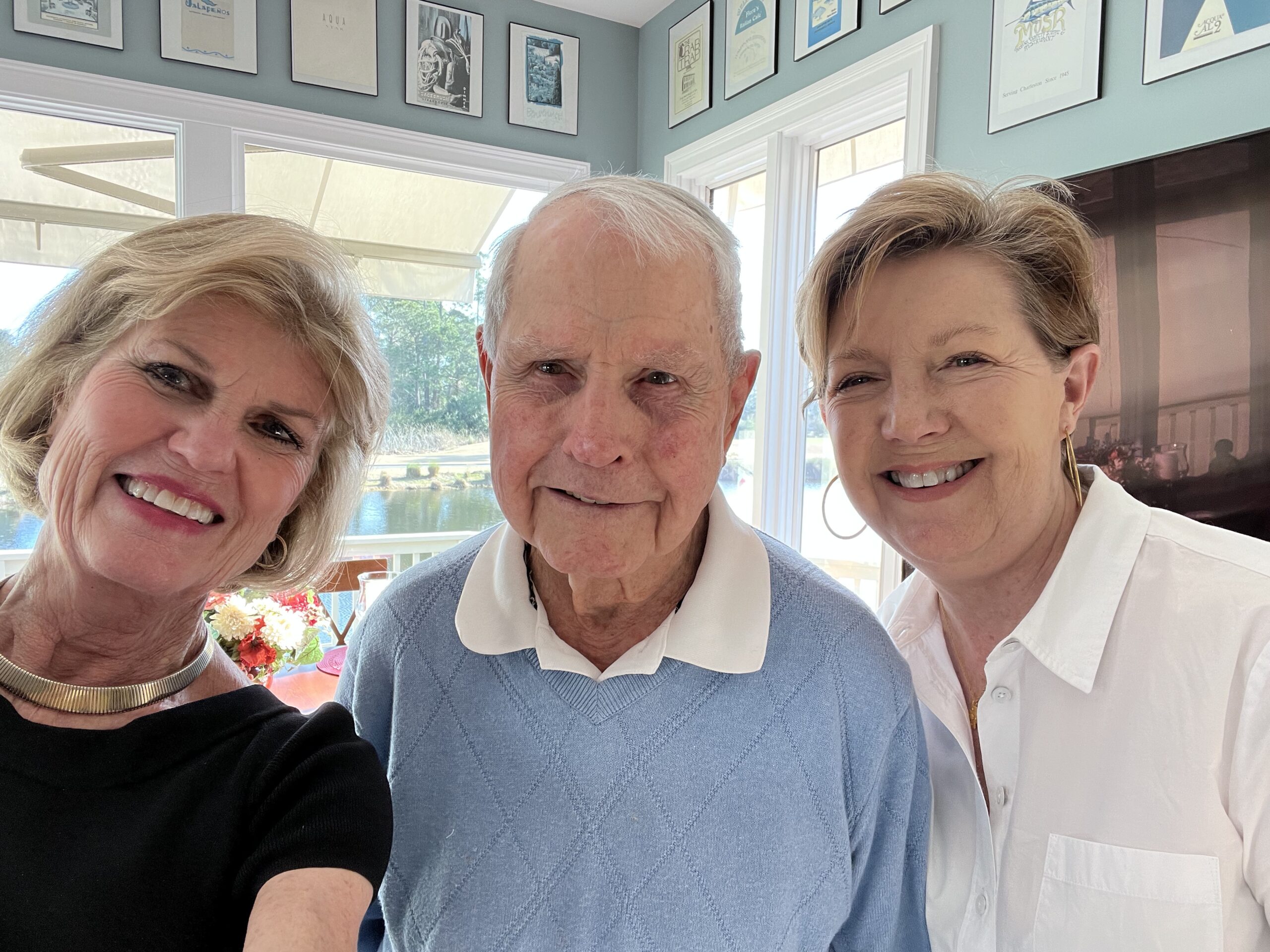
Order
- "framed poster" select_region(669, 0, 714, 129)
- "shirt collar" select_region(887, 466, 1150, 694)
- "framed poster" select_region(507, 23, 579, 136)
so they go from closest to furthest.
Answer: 1. "shirt collar" select_region(887, 466, 1150, 694)
2. "framed poster" select_region(669, 0, 714, 129)
3. "framed poster" select_region(507, 23, 579, 136)

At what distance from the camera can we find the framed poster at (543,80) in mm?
3969

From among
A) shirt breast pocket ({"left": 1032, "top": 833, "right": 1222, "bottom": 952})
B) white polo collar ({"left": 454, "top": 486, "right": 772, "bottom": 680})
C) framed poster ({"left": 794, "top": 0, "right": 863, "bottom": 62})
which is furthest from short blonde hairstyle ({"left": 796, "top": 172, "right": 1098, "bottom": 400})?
framed poster ({"left": 794, "top": 0, "right": 863, "bottom": 62})

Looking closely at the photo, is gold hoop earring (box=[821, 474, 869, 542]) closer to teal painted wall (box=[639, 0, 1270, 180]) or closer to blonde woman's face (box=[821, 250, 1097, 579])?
teal painted wall (box=[639, 0, 1270, 180])

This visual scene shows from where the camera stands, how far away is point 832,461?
2.88 m

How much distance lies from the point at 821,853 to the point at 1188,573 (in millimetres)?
559

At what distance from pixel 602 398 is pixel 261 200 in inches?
128

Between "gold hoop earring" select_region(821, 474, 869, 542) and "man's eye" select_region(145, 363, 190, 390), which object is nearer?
"man's eye" select_region(145, 363, 190, 390)

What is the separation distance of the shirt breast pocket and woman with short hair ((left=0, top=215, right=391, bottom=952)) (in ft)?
2.61

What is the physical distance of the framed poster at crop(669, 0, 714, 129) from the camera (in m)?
3.73

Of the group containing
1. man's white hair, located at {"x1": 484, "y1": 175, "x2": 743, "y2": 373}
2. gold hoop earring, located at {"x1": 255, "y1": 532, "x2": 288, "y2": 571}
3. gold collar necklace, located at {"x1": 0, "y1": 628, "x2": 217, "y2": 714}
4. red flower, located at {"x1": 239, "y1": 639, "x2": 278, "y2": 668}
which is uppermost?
man's white hair, located at {"x1": 484, "y1": 175, "x2": 743, "y2": 373}

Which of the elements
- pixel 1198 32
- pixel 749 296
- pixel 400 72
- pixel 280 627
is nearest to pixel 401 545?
pixel 280 627

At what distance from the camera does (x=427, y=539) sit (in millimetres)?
4168

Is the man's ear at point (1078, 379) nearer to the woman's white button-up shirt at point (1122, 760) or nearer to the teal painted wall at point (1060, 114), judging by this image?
the woman's white button-up shirt at point (1122, 760)

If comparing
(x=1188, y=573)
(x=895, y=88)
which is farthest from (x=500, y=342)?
(x=895, y=88)
